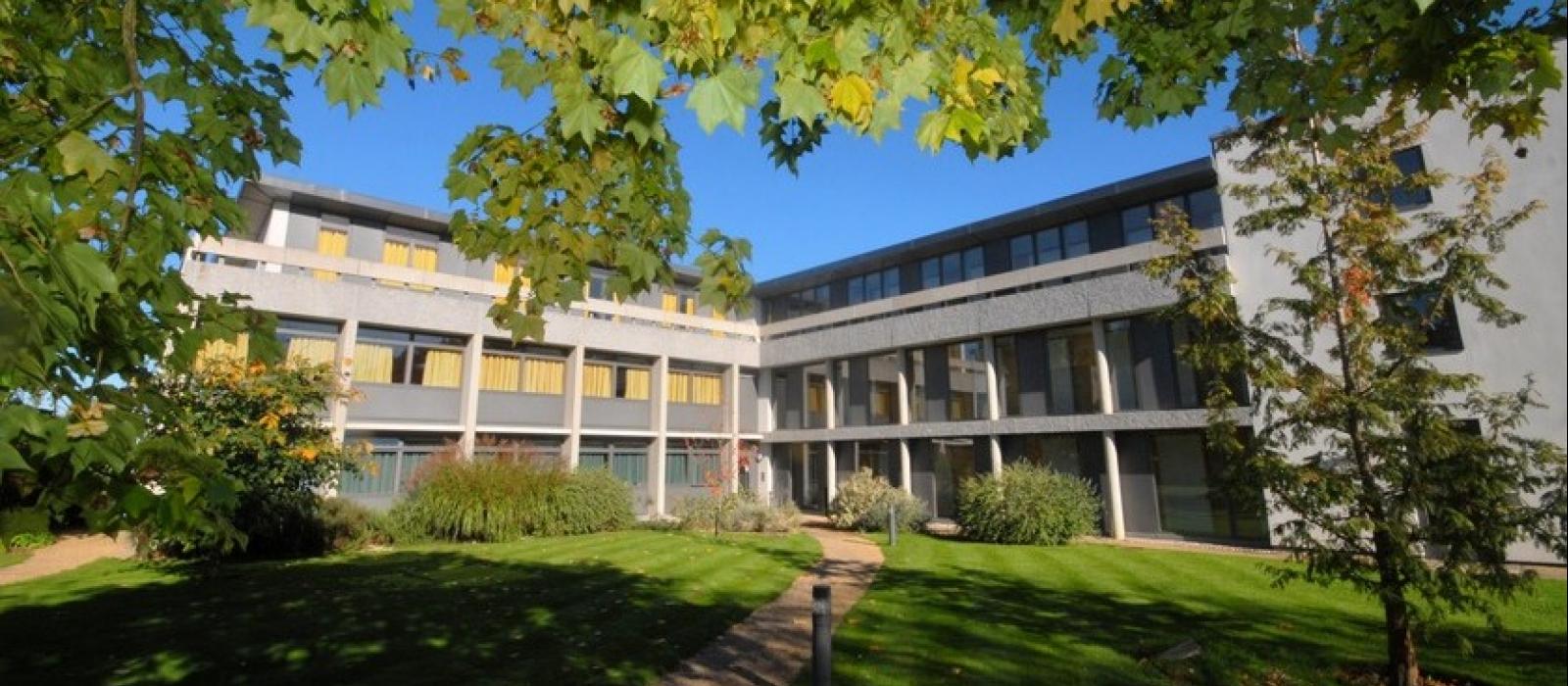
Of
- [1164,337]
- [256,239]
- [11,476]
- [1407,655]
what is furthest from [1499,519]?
[256,239]

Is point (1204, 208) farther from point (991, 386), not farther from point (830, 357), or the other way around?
point (830, 357)

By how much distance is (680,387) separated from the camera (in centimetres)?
2981

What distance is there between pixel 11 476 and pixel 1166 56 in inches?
259

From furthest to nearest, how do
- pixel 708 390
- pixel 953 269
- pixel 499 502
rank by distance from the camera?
pixel 708 390, pixel 953 269, pixel 499 502

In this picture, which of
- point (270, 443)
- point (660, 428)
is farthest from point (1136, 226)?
point (270, 443)

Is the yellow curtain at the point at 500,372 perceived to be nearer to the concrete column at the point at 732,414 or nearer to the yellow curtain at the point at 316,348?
the yellow curtain at the point at 316,348

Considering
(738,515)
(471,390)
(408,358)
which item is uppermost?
(408,358)

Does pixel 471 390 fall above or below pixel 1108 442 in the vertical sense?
above

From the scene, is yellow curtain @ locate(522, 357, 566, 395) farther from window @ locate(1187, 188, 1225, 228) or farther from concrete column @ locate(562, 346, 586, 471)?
window @ locate(1187, 188, 1225, 228)

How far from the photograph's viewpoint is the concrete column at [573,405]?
2595 centimetres

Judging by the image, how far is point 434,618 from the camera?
930cm

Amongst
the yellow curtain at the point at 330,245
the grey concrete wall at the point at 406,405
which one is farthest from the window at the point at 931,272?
the yellow curtain at the point at 330,245

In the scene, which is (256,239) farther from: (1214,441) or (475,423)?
(1214,441)

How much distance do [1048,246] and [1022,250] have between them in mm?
936
